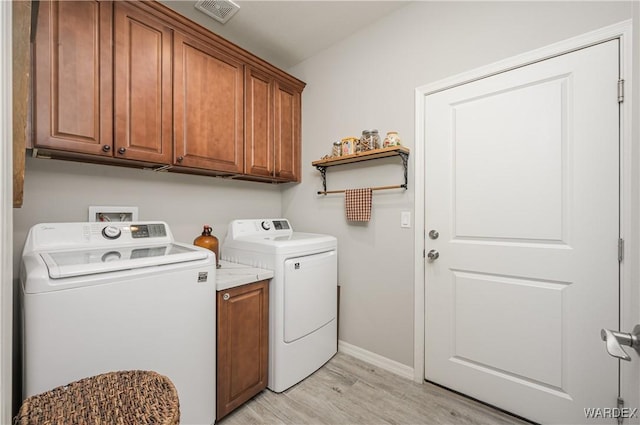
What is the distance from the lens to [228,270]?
5.95ft

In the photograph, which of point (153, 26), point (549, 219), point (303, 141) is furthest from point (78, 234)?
point (549, 219)

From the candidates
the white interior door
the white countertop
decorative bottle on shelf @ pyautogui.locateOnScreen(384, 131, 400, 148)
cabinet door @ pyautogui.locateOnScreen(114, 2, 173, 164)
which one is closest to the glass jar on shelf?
decorative bottle on shelf @ pyautogui.locateOnScreen(384, 131, 400, 148)

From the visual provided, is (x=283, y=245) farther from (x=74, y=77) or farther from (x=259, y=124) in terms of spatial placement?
(x=74, y=77)

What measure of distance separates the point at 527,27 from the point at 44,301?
8.38ft

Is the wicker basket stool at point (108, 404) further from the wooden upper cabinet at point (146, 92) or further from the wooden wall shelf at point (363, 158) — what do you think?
the wooden wall shelf at point (363, 158)

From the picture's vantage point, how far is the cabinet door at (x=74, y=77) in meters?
1.31

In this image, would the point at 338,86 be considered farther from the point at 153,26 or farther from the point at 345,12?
the point at 153,26

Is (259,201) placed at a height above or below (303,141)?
below

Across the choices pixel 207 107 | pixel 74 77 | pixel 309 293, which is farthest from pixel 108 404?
pixel 207 107

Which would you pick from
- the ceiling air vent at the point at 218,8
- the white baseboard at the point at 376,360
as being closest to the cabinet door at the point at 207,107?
the ceiling air vent at the point at 218,8

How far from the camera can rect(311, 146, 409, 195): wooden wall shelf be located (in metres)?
1.92

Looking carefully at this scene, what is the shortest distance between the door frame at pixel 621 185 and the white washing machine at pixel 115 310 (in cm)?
134

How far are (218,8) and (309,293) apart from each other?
7.01 ft

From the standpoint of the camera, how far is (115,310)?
3.66 feet
